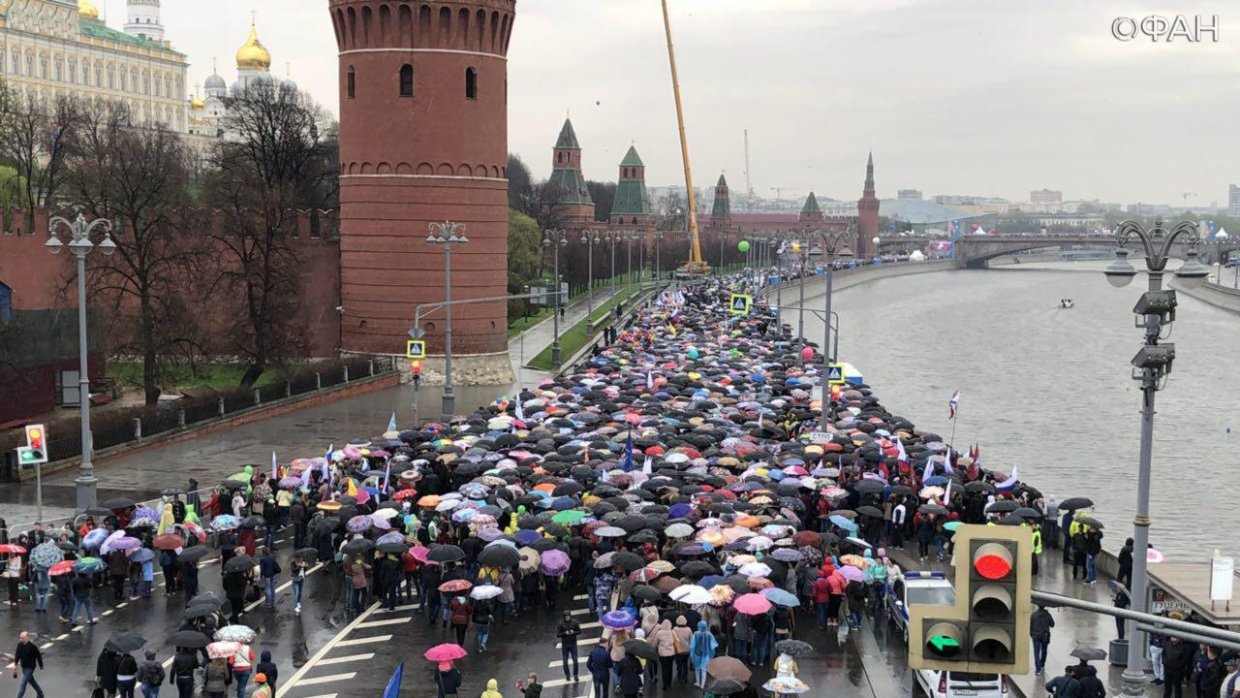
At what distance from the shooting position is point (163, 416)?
1398 inches

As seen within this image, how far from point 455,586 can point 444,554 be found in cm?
83

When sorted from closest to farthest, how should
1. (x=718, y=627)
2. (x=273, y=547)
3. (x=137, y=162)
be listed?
(x=718, y=627), (x=273, y=547), (x=137, y=162)

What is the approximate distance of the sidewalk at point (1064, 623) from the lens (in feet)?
56.3

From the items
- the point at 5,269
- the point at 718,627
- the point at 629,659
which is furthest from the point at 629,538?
the point at 5,269

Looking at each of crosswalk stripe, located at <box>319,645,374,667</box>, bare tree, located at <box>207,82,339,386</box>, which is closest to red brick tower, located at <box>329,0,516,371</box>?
bare tree, located at <box>207,82,339,386</box>

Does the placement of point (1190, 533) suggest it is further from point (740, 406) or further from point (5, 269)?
point (5, 269)

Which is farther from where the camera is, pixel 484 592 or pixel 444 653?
pixel 484 592

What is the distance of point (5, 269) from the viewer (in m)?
39.4

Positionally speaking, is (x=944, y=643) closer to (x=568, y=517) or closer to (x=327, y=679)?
(x=327, y=679)

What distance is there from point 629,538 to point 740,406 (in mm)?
14987

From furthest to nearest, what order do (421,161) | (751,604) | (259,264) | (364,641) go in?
(421,161) < (259,264) < (364,641) < (751,604)

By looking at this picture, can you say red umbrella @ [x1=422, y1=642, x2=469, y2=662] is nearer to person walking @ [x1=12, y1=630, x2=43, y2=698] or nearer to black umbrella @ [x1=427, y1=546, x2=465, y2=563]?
black umbrella @ [x1=427, y1=546, x2=465, y2=563]

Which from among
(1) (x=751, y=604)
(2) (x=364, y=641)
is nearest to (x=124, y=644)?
(2) (x=364, y=641)

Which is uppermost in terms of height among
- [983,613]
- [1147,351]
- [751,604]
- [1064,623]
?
[1147,351]
